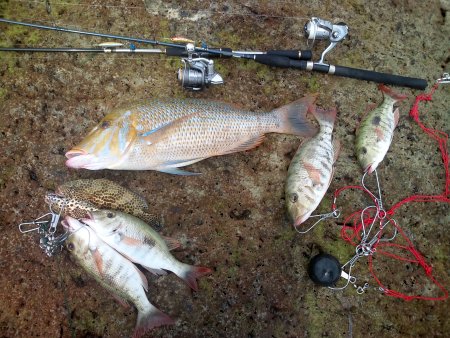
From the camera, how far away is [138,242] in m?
3.25

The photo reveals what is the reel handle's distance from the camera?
150 inches

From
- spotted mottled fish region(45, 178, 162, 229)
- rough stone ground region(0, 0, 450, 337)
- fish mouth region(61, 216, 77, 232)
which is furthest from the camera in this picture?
rough stone ground region(0, 0, 450, 337)

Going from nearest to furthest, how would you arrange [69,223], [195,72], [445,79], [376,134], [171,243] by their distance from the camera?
[69,223], [171,243], [195,72], [376,134], [445,79]

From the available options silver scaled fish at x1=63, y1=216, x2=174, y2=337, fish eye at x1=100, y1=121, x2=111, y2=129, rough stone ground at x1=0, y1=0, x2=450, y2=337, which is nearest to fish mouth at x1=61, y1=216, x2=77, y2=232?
silver scaled fish at x1=63, y1=216, x2=174, y2=337

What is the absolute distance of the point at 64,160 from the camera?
11.7ft

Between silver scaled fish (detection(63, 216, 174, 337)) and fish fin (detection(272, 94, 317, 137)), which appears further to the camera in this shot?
fish fin (detection(272, 94, 317, 137))

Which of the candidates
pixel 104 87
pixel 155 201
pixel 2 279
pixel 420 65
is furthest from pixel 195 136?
pixel 420 65

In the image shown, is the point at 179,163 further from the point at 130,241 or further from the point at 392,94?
the point at 392,94

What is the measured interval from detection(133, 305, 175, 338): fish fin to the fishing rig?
2.02 m

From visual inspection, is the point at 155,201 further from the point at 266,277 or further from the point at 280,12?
the point at 280,12

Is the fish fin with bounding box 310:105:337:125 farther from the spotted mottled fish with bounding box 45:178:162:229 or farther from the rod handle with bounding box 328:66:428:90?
the spotted mottled fish with bounding box 45:178:162:229

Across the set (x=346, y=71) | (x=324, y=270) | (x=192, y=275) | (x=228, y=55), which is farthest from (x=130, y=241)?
(x=346, y=71)

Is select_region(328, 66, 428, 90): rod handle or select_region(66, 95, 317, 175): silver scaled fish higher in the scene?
select_region(328, 66, 428, 90): rod handle

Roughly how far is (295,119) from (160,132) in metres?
1.25
